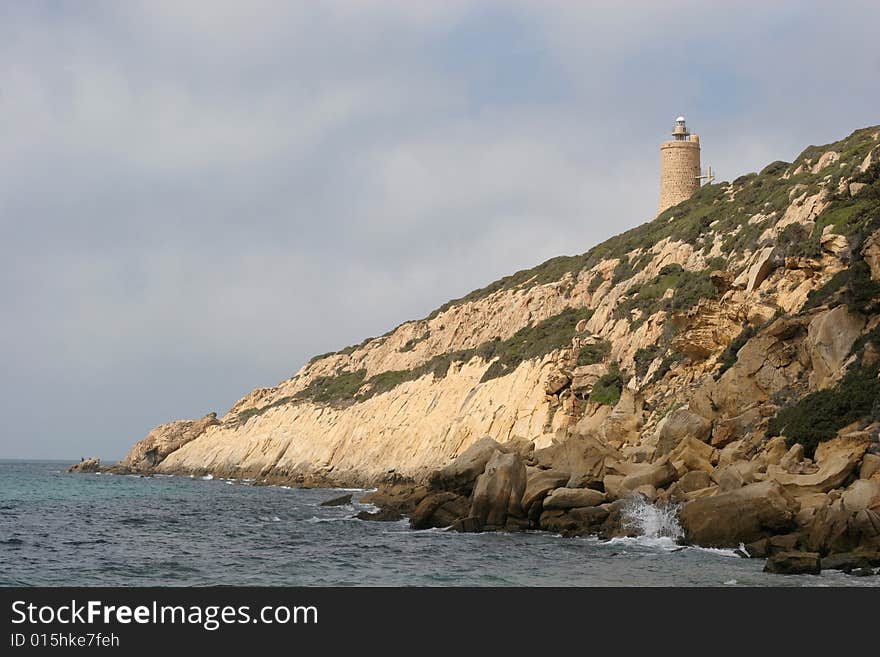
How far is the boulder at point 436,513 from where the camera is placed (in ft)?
138

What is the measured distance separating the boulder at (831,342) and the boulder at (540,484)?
10.2 meters

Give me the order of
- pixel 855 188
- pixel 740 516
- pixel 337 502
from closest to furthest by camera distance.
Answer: pixel 740 516, pixel 855 188, pixel 337 502

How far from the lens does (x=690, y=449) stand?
3875 cm

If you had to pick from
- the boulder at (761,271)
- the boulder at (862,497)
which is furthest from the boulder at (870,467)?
the boulder at (761,271)

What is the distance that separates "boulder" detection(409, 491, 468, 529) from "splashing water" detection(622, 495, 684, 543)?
801 centimetres

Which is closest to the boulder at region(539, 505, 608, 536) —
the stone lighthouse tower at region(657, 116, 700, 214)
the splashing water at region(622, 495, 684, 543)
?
the splashing water at region(622, 495, 684, 543)

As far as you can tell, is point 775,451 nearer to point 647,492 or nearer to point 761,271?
point 647,492

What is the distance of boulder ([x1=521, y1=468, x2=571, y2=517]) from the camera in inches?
1587

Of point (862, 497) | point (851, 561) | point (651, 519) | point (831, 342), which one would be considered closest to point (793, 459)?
point (651, 519)

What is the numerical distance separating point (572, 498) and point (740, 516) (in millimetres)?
9724

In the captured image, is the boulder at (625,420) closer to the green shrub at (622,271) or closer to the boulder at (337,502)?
the boulder at (337,502)

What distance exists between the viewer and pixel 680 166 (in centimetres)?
9862
